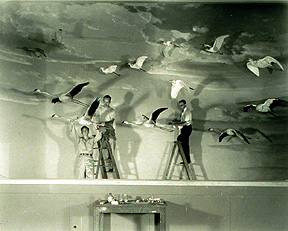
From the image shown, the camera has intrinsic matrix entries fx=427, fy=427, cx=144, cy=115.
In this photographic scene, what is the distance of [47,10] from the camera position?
791cm

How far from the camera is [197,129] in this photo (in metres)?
7.87

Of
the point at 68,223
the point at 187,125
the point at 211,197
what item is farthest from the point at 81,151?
the point at 211,197

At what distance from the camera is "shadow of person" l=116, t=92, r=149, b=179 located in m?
7.77

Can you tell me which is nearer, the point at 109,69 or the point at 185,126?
the point at 185,126

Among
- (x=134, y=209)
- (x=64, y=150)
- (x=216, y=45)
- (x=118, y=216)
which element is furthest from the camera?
(x=216, y=45)

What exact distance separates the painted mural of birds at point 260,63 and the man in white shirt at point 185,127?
1.43 meters

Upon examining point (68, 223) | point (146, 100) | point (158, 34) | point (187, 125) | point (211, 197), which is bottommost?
point (68, 223)

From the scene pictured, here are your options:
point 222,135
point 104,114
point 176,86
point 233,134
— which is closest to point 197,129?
point 222,135

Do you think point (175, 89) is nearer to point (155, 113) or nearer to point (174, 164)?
point (155, 113)

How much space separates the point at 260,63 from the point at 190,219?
10.2 ft

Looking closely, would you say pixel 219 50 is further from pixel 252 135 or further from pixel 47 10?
pixel 47 10

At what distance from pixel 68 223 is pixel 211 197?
8.37 feet

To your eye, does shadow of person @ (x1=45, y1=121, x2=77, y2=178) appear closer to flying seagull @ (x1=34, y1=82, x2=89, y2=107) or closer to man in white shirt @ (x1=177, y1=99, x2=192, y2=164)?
flying seagull @ (x1=34, y1=82, x2=89, y2=107)

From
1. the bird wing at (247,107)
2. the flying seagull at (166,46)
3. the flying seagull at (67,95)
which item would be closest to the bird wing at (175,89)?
the flying seagull at (166,46)
